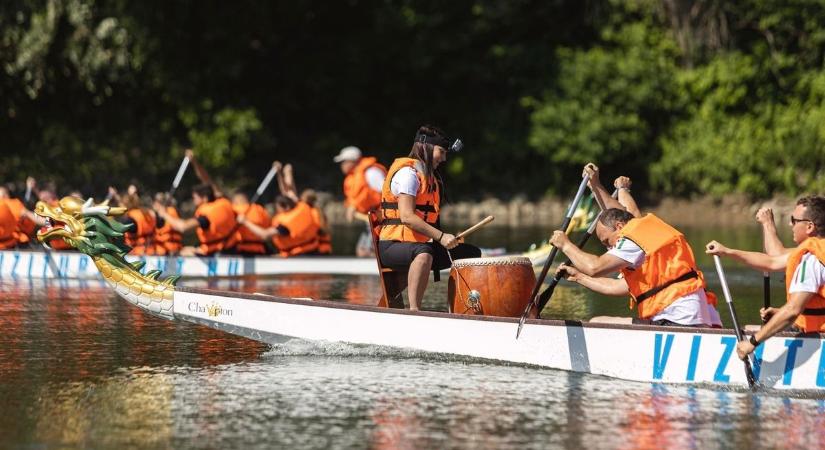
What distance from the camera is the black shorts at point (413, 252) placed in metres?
12.4

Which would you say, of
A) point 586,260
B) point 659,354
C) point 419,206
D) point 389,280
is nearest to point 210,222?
point 389,280

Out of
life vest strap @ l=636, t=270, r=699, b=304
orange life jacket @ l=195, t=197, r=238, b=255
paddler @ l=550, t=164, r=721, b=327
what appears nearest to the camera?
paddler @ l=550, t=164, r=721, b=327

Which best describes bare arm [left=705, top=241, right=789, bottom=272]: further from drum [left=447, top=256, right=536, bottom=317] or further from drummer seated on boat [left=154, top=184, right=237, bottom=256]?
drummer seated on boat [left=154, top=184, right=237, bottom=256]

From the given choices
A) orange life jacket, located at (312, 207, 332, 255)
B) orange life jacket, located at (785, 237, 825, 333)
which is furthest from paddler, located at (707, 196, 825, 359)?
orange life jacket, located at (312, 207, 332, 255)

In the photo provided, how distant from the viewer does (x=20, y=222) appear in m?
21.3

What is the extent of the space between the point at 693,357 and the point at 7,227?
39.5 feet

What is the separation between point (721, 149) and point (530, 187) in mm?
4889

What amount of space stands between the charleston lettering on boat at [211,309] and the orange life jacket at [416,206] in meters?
1.40

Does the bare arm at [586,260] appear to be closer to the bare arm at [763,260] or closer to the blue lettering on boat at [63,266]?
the bare arm at [763,260]

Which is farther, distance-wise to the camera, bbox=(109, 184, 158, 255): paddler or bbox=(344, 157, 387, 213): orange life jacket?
bbox=(344, 157, 387, 213): orange life jacket

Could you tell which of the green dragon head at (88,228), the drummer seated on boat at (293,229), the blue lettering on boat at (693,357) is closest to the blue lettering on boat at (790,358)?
the blue lettering on boat at (693,357)

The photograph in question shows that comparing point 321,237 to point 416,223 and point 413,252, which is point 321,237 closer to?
point 413,252

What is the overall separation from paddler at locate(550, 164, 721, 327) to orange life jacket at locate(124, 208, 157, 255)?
1027 centimetres

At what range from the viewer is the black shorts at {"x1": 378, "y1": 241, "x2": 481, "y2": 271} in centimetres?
1244
